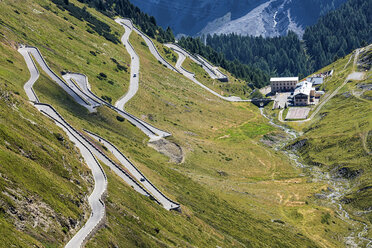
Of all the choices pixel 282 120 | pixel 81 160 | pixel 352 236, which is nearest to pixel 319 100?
pixel 282 120

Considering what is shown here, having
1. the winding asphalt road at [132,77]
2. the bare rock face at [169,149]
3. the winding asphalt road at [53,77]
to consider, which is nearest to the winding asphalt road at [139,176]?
the bare rock face at [169,149]

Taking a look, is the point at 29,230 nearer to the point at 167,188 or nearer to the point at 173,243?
the point at 173,243

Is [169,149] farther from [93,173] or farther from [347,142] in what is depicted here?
[347,142]

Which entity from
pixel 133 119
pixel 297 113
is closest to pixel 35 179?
pixel 133 119

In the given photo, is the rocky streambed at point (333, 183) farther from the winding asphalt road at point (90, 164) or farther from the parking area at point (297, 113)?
the winding asphalt road at point (90, 164)

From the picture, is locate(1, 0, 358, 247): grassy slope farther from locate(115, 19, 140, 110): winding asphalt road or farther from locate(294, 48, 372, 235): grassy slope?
locate(294, 48, 372, 235): grassy slope

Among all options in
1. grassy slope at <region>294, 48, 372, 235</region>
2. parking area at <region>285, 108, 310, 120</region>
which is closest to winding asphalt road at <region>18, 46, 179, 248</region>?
grassy slope at <region>294, 48, 372, 235</region>
